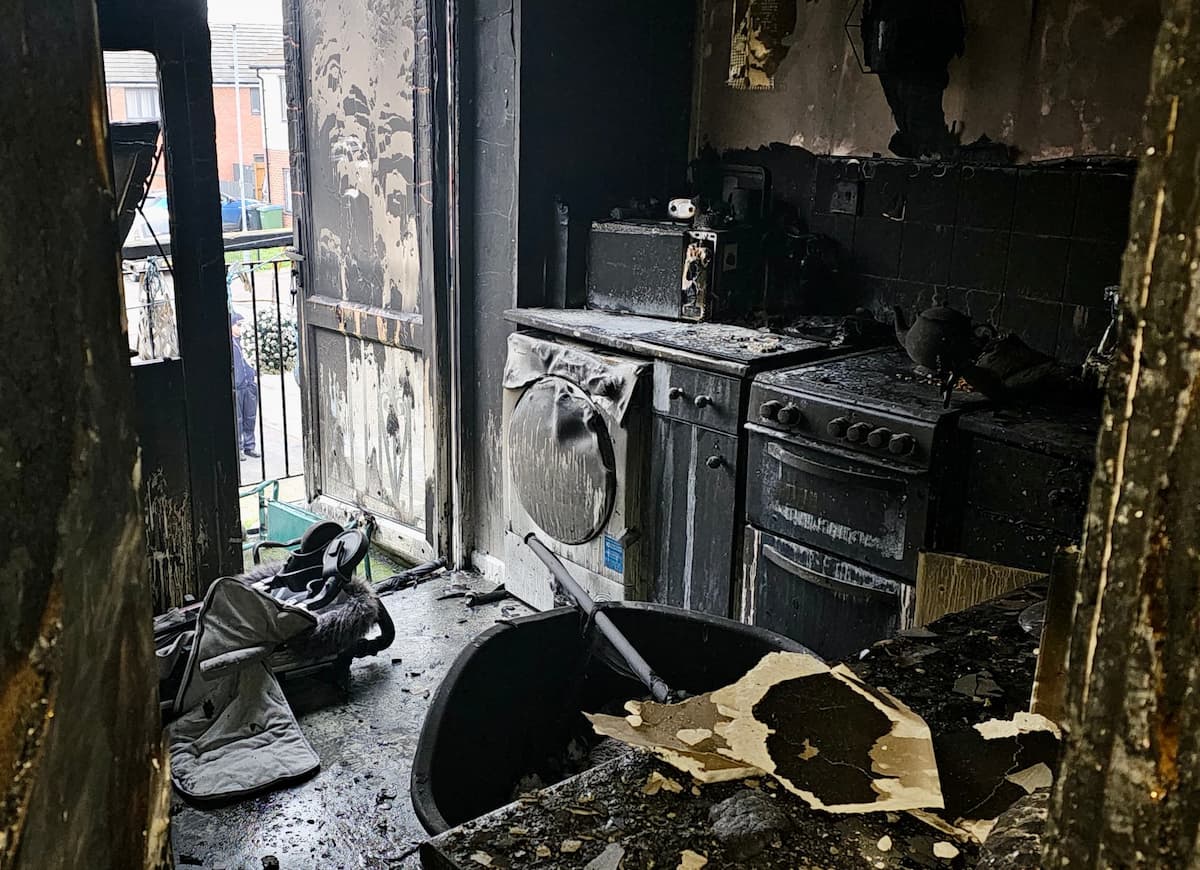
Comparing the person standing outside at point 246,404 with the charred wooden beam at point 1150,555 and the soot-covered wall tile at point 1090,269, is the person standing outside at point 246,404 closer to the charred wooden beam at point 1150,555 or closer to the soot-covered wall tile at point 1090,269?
the soot-covered wall tile at point 1090,269

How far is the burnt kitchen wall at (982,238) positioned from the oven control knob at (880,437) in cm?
80

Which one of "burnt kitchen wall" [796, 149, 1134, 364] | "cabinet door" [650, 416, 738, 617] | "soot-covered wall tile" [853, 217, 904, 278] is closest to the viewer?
"burnt kitchen wall" [796, 149, 1134, 364]

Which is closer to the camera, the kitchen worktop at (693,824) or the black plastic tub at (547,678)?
the kitchen worktop at (693,824)

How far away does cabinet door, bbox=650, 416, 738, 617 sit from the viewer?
10.1ft

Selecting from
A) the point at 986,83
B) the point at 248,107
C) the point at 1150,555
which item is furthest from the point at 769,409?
the point at 248,107

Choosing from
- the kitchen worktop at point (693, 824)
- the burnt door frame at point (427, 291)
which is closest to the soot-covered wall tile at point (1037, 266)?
the burnt door frame at point (427, 291)

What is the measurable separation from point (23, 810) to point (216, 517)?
324 centimetres

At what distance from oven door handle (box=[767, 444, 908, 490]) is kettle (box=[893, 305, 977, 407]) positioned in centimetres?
24

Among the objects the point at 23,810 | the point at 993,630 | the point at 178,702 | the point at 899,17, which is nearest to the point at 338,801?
the point at 178,702

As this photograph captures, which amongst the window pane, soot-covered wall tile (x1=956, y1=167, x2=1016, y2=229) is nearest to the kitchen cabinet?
soot-covered wall tile (x1=956, y1=167, x2=1016, y2=229)

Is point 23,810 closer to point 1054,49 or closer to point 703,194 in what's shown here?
point 1054,49

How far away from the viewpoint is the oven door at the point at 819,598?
107 inches

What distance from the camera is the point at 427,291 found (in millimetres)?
3863

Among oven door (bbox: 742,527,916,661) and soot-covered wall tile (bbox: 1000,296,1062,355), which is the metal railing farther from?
soot-covered wall tile (bbox: 1000,296,1062,355)
